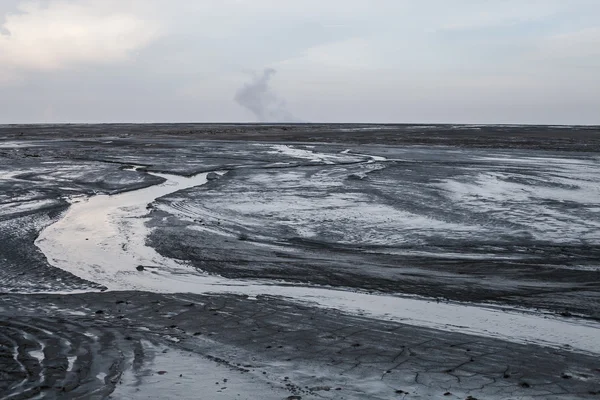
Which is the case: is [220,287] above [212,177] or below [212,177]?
below

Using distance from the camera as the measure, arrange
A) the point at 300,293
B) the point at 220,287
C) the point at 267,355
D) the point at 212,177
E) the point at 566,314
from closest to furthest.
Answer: the point at 267,355 < the point at 566,314 < the point at 300,293 < the point at 220,287 < the point at 212,177

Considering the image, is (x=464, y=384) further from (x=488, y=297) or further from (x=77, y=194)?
(x=77, y=194)

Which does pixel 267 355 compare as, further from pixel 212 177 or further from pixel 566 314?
pixel 212 177

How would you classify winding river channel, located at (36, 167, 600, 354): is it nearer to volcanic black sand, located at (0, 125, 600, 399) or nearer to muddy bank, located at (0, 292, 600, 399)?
volcanic black sand, located at (0, 125, 600, 399)

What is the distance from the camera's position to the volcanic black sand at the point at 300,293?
6.57 metres

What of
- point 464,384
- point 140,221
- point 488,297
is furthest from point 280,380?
point 140,221

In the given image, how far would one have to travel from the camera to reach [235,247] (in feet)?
44.9

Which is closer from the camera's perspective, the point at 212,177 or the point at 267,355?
the point at 267,355


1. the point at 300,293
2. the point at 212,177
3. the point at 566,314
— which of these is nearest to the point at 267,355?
the point at 300,293

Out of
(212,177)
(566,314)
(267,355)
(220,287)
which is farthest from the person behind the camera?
(212,177)

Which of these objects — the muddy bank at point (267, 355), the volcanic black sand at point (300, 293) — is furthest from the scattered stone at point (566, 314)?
the muddy bank at point (267, 355)

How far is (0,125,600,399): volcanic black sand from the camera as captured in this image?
6.57 metres

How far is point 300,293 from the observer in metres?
10.2

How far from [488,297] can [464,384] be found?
373 cm
